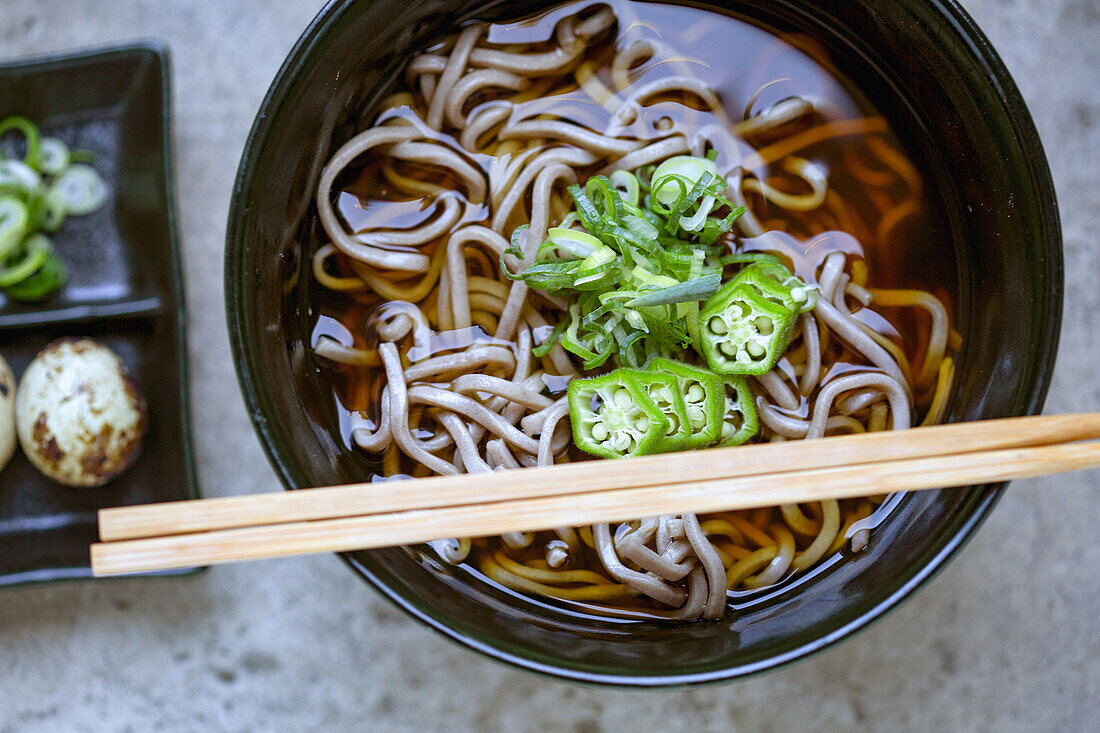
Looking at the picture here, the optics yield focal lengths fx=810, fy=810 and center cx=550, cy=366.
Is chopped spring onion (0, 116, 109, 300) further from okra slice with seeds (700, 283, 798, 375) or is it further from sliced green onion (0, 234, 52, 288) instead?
okra slice with seeds (700, 283, 798, 375)

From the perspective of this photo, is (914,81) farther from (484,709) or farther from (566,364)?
(484,709)

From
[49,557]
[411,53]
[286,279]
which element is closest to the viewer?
[286,279]

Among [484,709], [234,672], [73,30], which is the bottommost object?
[484,709]

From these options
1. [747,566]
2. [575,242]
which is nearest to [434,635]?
[747,566]

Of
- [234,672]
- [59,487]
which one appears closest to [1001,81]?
A: [234,672]

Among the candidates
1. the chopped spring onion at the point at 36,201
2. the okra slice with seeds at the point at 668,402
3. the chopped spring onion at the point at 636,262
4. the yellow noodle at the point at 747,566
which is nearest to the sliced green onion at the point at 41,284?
the chopped spring onion at the point at 36,201

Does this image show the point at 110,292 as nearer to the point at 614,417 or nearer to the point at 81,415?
the point at 81,415

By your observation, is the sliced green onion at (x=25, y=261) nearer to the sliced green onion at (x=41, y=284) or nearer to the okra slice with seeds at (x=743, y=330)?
the sliced green onion at (x=41, y=284)
